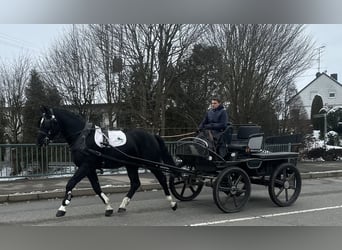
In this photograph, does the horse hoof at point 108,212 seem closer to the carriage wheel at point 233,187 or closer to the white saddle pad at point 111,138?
the white saddle pad at point 111,138

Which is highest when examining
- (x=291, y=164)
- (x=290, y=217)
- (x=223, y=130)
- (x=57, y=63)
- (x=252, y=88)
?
(x=57, y=63)

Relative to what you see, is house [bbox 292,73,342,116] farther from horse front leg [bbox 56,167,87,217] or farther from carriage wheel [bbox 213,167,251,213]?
horse front leg [bbox 56,167,87,217]

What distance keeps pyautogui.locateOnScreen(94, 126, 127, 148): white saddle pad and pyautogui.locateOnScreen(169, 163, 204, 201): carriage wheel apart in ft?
4.68

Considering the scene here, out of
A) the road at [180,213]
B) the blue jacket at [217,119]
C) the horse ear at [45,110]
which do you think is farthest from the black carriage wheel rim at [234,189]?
the horse ear at [45,110]

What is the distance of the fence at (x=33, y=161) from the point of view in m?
11.3

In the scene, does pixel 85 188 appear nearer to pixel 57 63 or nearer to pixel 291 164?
pixel 291 164

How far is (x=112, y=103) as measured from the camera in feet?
60.2

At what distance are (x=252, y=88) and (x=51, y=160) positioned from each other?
9.13 m

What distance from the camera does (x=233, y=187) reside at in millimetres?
7586

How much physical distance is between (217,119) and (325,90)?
4512 centimetres

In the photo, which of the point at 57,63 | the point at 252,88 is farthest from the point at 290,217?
the point at 57,63

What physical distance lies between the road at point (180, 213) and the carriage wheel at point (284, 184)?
18 cm

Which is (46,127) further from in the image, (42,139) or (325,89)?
(325,89)

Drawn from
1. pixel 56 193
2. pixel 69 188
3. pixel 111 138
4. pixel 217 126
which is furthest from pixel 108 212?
pixel 56 193
